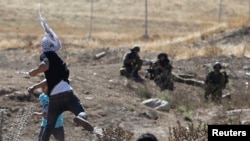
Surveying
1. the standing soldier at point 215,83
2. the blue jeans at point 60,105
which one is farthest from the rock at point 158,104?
the blue jeans at point 60,105

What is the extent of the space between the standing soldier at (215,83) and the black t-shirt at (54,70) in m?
7.04

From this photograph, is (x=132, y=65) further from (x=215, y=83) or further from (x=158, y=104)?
(x=158, y=104)

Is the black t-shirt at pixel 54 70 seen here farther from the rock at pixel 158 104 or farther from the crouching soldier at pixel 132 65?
the crouching soldier at pixel 132 65

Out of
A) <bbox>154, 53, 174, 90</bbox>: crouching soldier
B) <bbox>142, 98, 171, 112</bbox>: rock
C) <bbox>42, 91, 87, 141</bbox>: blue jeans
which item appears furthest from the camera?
<bbox>154, 53, 174, 90</bbox>: crouching soldier

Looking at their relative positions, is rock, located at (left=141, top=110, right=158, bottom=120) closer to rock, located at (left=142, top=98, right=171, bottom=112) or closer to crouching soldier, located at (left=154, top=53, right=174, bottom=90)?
rock, located at (left=142, top=98, right=171, bottom=112)

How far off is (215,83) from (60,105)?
24.3 feet

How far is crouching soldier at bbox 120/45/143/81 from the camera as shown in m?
16.8

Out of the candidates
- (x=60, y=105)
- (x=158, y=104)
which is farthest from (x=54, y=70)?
(x=158, y=104)

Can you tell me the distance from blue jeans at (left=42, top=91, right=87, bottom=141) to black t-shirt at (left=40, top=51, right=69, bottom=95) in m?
0.13

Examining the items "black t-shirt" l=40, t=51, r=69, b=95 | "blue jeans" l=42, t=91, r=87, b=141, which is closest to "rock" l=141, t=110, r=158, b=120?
"blue jeans" l=42, t=91, r=87, b=141

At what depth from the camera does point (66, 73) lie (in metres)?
8.09

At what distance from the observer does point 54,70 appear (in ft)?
26.1

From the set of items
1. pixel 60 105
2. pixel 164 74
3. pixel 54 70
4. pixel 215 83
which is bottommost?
pixel 164 74

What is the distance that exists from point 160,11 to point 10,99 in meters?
46.9
